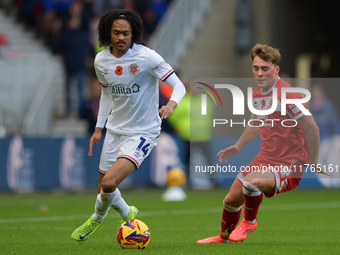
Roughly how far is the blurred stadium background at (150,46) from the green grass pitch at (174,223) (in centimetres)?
65

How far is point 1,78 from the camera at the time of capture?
14.2 m

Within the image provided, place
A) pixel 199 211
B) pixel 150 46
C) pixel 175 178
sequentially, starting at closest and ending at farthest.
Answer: pixel 199 211 < pixel 175 178 < pixel 150 46

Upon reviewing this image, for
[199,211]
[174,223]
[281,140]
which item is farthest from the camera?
[199,211]

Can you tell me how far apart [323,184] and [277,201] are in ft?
9.27

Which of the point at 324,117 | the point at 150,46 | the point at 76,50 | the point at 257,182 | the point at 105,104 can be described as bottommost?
the point at 324,117

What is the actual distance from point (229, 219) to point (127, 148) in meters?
1.26

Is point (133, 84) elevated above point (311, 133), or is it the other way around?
point (133, 84)

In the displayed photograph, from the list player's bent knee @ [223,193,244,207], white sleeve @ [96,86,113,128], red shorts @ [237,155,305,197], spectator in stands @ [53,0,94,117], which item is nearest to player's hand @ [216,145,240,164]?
red shorts @ [237,155,305,197]

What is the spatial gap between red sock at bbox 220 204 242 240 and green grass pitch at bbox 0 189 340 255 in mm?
197

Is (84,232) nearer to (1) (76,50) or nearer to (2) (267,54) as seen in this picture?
(2) (267,54)

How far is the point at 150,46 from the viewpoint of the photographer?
1734cm

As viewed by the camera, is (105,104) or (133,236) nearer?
(133,236)

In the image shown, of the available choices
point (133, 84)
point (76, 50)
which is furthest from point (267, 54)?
point (76, 50)

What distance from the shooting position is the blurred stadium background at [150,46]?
44.7ft
